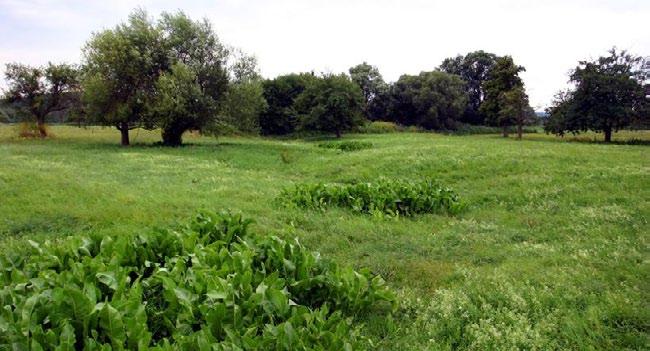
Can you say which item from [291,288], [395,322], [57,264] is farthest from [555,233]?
[57,264]

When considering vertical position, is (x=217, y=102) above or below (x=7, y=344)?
above

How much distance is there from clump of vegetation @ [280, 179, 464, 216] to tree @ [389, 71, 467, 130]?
67.7 meters

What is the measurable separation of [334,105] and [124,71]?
78.6 ft

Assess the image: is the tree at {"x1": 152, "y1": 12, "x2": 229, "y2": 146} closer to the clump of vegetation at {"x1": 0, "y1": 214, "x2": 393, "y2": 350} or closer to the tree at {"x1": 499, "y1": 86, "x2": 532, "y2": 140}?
the clump of vegetation at {"x1": 0, "y1": 214, "x2": 393, "y2": 350}

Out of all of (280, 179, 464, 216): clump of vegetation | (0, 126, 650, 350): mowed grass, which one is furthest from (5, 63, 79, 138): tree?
(280, 179, 464, 216): clump of vegetation

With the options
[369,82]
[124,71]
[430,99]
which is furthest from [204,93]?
[369,82]

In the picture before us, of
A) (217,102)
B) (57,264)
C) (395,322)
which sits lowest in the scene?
(395,322)

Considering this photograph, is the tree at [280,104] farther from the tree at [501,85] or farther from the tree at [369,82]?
the tree at [501,85]

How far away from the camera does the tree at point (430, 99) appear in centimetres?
8094

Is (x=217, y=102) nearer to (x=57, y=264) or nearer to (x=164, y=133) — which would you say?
(x=164, y=133)

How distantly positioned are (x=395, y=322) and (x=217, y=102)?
120 ft

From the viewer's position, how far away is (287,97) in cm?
7169

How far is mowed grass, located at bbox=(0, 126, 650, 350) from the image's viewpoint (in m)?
6.41

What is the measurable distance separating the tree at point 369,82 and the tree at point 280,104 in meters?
20.6
